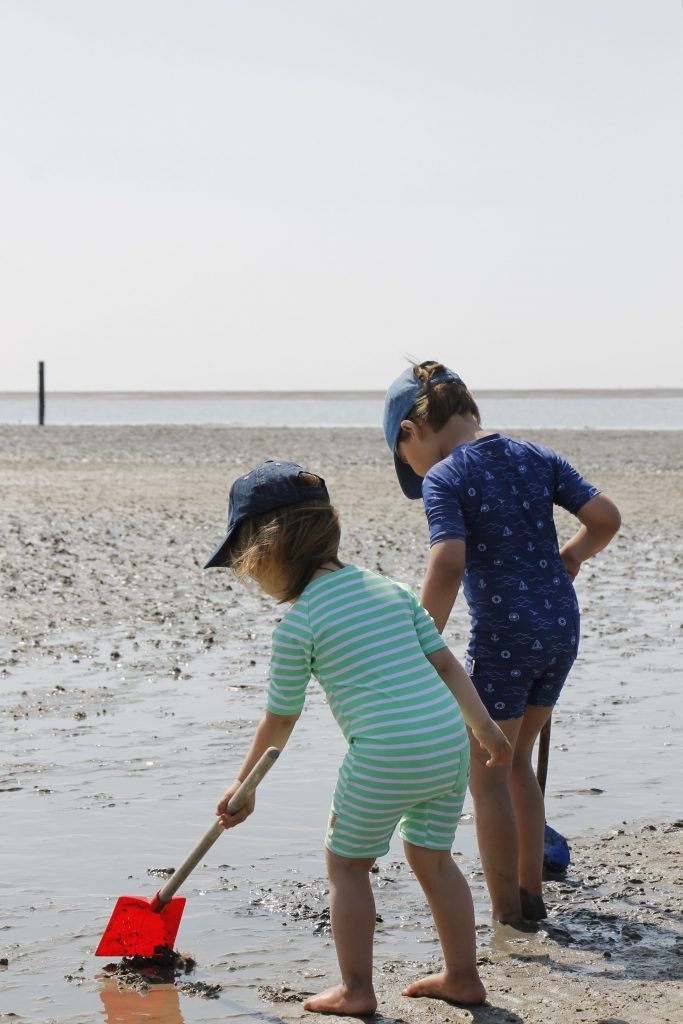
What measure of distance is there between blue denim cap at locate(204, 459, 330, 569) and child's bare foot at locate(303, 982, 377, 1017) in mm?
1065

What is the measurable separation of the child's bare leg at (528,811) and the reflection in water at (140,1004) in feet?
3.54

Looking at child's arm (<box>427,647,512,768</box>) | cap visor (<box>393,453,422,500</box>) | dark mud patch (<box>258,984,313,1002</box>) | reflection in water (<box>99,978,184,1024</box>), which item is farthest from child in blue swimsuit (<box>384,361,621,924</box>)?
reflection in water (<box>99,978,184,1024</box>)

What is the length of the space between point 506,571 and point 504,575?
0.04ft

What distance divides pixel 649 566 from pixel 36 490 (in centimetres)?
802

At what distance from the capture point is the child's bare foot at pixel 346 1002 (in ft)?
10.7

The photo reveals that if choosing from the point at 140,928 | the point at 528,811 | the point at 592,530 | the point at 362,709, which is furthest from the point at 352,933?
the point at 592,530

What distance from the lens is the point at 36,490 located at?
16266 mm

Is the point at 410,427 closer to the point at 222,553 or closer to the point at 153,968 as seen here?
the point at 222,553

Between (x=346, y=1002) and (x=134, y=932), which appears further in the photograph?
(x=134, y=932)

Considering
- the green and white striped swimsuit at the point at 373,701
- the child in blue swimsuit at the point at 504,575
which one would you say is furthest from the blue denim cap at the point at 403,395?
the green and white striped swimsuit at the point at 373,701

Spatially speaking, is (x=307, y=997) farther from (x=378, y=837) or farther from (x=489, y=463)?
(x=489, y=463)

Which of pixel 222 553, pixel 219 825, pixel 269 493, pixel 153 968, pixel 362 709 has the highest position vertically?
pixel 269 493

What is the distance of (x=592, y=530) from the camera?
4039 mm

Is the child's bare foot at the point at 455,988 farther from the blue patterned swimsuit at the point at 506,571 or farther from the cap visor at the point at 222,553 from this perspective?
the cap visor at the point at 222,553
